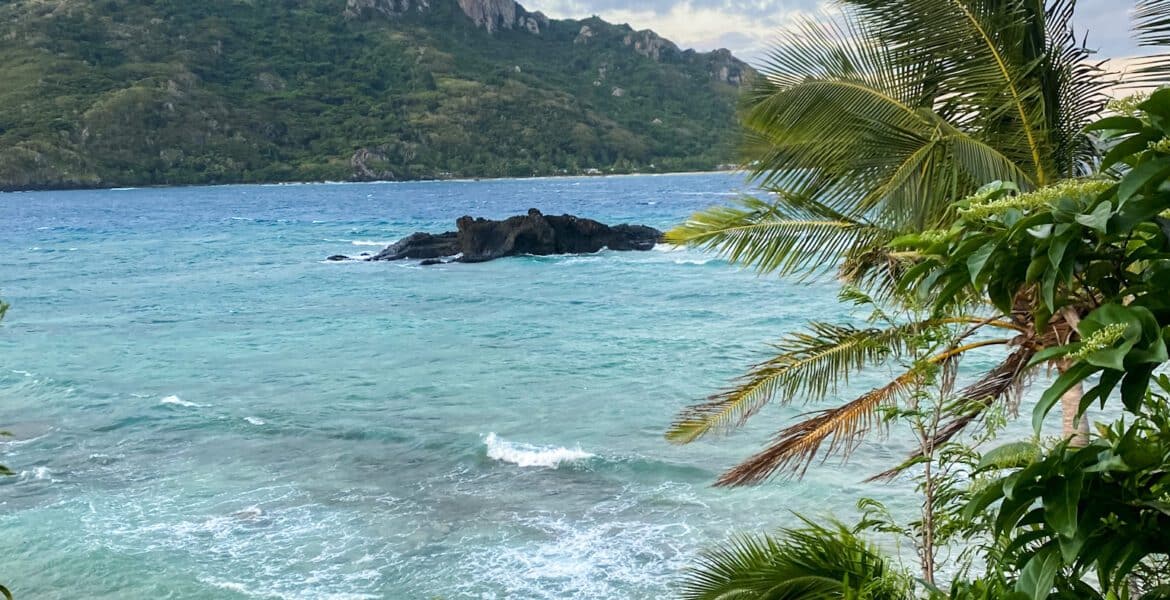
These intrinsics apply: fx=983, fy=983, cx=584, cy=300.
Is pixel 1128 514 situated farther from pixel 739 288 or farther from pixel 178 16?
pixel 178 16

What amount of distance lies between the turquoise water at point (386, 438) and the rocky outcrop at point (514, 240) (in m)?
7.68

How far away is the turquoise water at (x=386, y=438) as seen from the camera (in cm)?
1037

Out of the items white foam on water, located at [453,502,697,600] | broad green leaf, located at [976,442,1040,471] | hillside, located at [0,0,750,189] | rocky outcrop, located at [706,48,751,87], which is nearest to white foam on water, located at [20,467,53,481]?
white foam on water, located at [453,502,697,600]

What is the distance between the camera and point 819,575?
4.85 m

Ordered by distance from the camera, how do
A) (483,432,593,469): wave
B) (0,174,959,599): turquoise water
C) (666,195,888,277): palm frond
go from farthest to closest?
(483,432,593,469): wave < (0,174,959,599): turquoise water < (666,195,888,277): palm frond

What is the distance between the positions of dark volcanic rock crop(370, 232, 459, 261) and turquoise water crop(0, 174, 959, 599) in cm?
831

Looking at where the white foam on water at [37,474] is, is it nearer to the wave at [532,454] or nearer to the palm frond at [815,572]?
the wave at [532,454]

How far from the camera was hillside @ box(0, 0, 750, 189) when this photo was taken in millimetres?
120562

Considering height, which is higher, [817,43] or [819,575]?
[817,43]

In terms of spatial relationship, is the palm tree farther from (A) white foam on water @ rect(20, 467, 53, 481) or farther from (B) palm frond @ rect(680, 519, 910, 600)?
(A) white foam on water @ rect(20, 467, 53, 481)

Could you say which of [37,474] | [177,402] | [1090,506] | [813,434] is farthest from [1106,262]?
[177,402]

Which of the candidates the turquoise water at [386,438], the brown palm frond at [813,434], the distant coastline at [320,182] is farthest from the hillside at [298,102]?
the brown palm frond at [813,434]

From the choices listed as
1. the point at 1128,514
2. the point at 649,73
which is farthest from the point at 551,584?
the point at 649,73

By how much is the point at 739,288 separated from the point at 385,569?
2337cm
